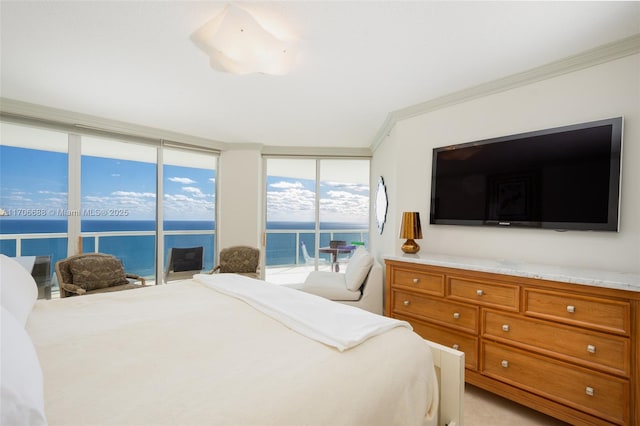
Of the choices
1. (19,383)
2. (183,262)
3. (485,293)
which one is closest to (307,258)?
(183,262)

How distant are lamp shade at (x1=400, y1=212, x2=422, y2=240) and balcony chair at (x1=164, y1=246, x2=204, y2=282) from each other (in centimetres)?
320

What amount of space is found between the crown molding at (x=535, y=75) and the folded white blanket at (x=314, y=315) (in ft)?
7.18

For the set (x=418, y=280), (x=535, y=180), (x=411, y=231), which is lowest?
(x=418, y=280)

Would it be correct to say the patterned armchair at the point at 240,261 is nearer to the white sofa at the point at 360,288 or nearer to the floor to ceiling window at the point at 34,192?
the white sofa at the point at 360,288

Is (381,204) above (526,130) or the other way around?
A: the other way around

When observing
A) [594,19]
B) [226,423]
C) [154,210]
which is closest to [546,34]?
[594,19]

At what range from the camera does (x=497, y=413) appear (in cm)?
194

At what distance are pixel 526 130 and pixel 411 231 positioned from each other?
1.23 metres

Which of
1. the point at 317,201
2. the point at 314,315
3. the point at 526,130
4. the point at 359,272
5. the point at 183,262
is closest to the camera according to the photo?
the point at 314,315

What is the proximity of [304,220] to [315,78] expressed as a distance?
9.49 feet

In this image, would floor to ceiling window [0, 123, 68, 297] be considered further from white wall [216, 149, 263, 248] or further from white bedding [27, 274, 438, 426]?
white bedding [27, 274, 438, 426]

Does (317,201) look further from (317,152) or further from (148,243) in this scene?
(148,243)

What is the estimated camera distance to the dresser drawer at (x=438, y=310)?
2.12 meters

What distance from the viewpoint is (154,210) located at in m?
4.13
